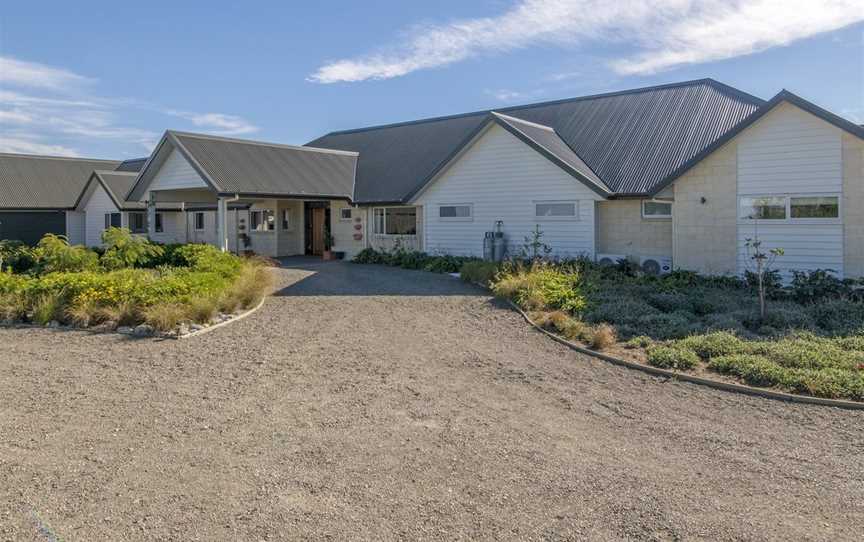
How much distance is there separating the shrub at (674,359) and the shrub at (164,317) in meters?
7.97

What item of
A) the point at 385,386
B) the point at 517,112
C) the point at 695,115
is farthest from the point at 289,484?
the point at 517,112

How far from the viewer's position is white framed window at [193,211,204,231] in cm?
3043

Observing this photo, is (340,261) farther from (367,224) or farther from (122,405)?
(122,405)

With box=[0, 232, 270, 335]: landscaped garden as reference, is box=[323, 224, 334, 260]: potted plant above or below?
above

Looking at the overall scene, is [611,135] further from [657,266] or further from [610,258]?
[657,266]

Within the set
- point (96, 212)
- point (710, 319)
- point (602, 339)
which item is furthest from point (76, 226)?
point (710, 319)

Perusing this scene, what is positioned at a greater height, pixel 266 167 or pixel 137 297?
pixel 266 167

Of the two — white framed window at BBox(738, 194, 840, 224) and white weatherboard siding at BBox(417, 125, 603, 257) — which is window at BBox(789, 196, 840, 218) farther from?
white weatherboard siding at BBox(417, 125, 603, 257)

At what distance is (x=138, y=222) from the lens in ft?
105

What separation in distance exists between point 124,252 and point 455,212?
33.7ft

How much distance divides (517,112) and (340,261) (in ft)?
31.9

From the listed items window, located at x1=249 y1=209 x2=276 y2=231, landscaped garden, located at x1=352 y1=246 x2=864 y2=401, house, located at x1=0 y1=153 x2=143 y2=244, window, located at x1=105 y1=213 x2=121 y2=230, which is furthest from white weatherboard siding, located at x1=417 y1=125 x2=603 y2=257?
house, located at x1=0 y1=153 x2=143 y2=244

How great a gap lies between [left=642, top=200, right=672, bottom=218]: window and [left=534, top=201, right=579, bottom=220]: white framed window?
6.29 ft

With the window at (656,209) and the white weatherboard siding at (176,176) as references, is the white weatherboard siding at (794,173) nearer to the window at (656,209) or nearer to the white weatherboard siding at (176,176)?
the window at (656,209)
